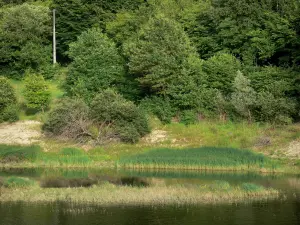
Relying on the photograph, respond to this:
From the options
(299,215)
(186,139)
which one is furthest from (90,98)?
(299,215)

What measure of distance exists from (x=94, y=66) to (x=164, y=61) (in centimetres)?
1097

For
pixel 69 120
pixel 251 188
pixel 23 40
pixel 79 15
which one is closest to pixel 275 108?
pixel 69 120

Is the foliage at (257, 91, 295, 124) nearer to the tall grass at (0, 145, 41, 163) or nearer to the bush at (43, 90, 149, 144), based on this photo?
the bush at (43, 90, 149, 144)

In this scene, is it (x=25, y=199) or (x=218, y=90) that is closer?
(x=25, y=199)

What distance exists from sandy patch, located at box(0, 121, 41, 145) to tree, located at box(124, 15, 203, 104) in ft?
44.3

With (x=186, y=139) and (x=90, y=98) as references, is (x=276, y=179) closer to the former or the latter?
(x=186, y=139)

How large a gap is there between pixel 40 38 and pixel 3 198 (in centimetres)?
5548

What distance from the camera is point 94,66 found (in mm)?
70062

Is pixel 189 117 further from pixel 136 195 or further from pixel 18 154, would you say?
pixel 136 195

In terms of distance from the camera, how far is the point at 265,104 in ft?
192

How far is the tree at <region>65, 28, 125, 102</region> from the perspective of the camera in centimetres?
6856

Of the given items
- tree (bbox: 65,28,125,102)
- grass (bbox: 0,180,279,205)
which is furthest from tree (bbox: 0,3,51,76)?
grass (bbox: 0,180,279,205)

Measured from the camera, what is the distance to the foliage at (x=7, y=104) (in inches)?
2505

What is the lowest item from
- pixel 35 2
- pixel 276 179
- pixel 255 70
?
pixel 276 179
